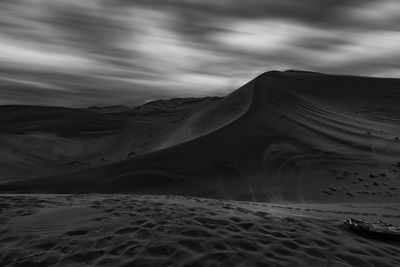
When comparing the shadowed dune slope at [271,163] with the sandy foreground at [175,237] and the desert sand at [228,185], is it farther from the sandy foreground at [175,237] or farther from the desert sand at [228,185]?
the sandy foreground at [175,237]

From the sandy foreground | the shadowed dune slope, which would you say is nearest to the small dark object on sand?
the sandy foreground

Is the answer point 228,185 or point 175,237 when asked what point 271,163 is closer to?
point 228,185

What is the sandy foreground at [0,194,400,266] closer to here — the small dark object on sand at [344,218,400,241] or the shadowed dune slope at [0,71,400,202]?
the small dark object on sand at [344,218,400,241]

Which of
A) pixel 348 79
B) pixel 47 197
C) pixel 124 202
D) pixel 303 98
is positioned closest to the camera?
pixel 124 202

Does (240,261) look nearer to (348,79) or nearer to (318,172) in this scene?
(318,172)

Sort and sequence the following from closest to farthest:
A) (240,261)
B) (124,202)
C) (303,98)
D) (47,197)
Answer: (240,261) → (124,202) → (47,197) → (303,98)

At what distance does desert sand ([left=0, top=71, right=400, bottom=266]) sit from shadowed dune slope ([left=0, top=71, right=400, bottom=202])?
39 millimetres

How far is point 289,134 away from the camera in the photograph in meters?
11.4

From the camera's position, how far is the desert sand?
3828 mm

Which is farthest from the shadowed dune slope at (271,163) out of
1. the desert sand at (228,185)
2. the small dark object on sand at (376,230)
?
the small dark object on sand at (376,230)

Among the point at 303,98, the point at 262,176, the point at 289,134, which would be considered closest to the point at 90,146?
the point at 303,98

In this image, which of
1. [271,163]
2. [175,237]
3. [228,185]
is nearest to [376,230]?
[175,237]

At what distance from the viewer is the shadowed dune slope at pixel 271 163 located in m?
8.23

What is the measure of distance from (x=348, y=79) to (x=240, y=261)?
57.3ft
